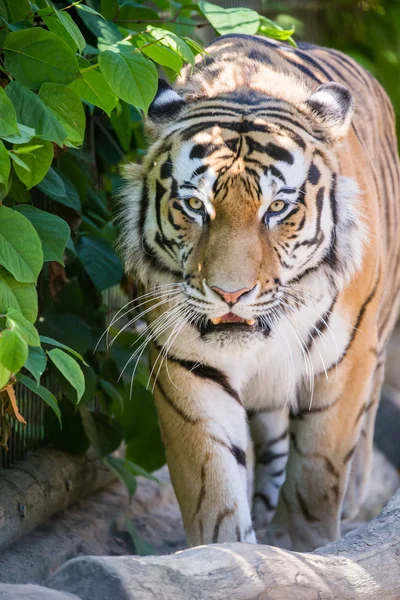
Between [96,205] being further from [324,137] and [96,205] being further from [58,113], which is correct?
[58,113]

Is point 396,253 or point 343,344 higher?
point 396,253

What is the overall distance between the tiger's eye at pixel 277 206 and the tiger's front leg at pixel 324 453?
26.6 inches

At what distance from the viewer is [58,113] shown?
2199 mm

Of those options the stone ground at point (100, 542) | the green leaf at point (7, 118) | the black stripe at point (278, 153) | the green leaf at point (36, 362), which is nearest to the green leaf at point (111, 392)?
the stone ground at point (100, 542)

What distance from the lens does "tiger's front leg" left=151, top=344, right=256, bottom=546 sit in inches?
110

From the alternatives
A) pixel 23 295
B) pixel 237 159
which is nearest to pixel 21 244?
pixel 23 295

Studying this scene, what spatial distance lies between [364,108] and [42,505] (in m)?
1.94

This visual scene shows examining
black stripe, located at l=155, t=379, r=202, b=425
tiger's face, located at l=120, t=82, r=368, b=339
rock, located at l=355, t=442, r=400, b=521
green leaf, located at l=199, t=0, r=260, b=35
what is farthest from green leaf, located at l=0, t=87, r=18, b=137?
rock, located at l=355, t=442, r=400, b=521

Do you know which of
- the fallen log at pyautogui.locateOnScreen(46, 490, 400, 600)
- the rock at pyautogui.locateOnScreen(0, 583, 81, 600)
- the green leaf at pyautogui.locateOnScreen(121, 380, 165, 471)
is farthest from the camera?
the green leaf at pyautogui.locateOnScreen(121, 380, 165, 471)

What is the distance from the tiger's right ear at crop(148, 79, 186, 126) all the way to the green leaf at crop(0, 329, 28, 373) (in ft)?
4.11

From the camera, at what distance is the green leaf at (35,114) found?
6.73ft

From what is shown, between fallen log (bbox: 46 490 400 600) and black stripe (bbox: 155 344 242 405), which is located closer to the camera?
fallen log (bbox: 46 490 400 600)

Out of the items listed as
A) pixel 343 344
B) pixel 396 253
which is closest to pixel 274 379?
pixel 343 344

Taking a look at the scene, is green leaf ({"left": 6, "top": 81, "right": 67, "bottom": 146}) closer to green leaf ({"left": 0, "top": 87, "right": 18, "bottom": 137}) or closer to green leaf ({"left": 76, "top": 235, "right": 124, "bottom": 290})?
green leaf ({"left": 0, "top": 87, "right": 18, "bottom": 137})
